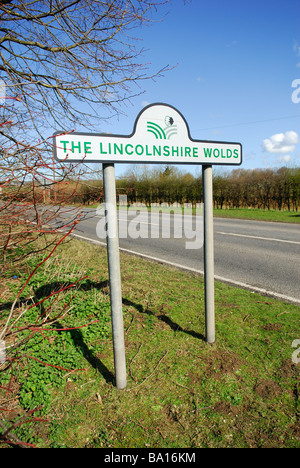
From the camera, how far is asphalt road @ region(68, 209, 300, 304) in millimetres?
5411

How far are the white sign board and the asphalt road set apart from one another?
832 mm

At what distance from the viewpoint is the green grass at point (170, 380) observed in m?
2.14

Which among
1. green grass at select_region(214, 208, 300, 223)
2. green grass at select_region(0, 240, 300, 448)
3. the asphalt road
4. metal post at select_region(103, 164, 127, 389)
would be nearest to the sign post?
metal post at select_region(103, 164, 127, 389)

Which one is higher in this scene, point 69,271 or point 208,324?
point 69,271

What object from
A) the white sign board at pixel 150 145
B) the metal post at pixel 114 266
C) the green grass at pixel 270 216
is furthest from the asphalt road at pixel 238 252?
the green grass at pixel 270 216

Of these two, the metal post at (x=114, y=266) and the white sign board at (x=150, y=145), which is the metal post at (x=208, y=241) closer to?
the white sign board at (x=150, y=145)

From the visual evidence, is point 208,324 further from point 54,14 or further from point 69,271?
point 54,14

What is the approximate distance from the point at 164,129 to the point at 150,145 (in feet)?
0.72

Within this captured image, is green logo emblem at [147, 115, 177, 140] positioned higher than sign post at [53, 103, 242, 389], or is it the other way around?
green logo emblem at [147, 115, 177, 140]

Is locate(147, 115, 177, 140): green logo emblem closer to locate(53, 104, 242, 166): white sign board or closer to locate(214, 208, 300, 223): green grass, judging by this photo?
locate(53, 104, 242, 166): white sign board

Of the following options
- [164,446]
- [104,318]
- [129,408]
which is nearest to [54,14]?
[104,318]

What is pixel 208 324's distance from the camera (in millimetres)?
3209

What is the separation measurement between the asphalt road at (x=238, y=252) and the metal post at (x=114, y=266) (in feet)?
2.19
